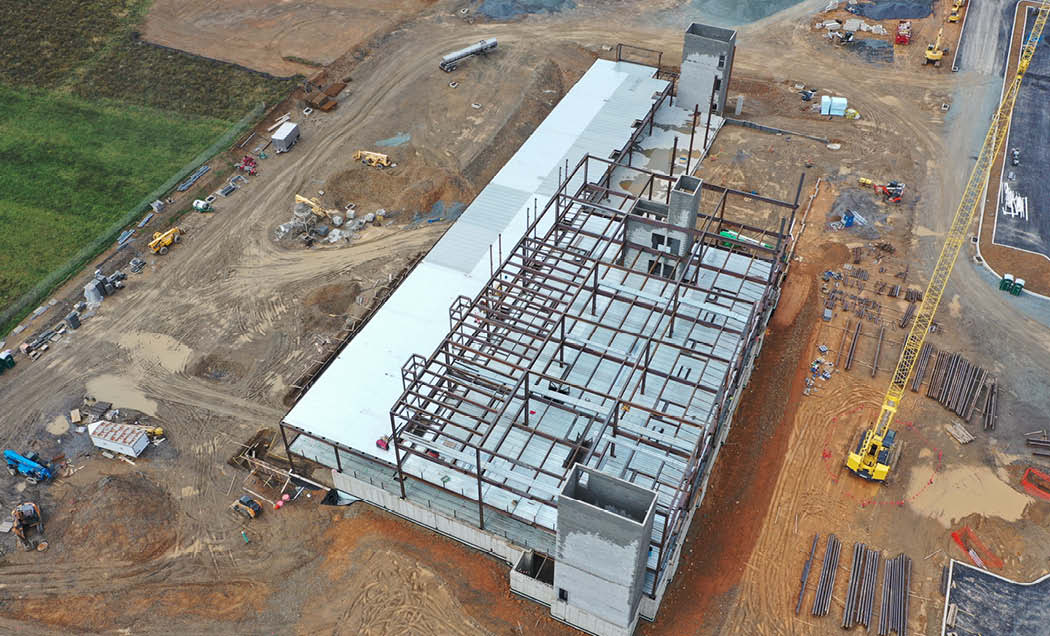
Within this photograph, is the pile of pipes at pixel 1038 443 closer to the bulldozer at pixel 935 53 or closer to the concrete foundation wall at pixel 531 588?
the concrete foundation wall at pixel 531 588

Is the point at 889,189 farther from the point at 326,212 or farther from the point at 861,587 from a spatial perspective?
the point at 326,212

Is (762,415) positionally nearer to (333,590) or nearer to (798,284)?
(798,284)

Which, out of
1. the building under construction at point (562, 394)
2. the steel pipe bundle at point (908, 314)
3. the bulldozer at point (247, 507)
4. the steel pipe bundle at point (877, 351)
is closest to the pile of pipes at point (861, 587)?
the building under construction at point (562, 394)

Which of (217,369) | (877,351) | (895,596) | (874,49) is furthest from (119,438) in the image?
(874,49)

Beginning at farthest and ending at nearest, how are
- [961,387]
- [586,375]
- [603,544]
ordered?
[961,387] → [586,375] → [603,544]

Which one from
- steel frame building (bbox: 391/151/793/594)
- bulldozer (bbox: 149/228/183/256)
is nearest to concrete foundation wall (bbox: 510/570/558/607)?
steel frame building (bbox: 391/151/793/594)

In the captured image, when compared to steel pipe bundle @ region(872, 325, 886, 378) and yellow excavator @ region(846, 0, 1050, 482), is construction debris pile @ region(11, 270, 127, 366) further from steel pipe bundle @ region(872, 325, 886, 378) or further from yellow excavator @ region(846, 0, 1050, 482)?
steel pipe bundle @ region(872, 325, 886, 378)
